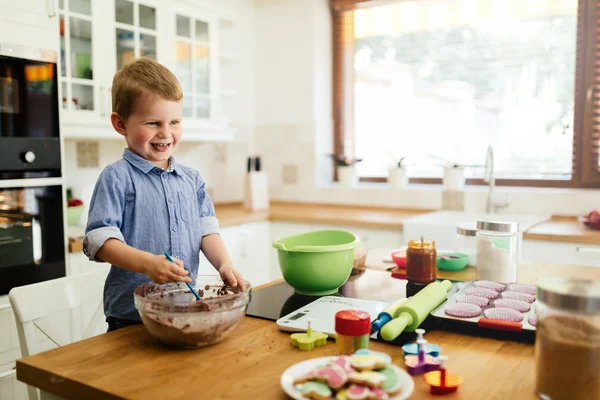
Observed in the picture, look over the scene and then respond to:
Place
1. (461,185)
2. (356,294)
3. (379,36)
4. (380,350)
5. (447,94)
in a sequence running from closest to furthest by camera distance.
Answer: (380,350) < (356,294) < (461,185) < (447,94) < (379,36)

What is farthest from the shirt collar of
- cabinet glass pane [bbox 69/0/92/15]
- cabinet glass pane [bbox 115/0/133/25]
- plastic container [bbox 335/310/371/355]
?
cabinet glass pane [bbox 115/0/133/25]

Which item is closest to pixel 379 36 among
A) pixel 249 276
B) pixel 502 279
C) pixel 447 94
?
pixel 447 94

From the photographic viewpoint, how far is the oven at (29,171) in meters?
2.03

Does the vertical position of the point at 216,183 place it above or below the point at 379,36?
below

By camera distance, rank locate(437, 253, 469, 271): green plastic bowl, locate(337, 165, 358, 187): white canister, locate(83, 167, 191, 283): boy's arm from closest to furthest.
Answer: locate(83, 167, 191, 283): boy's arm
locate(437, 253, 469, 271): green plastic bowl
locate(337, 165, 358, 187): white canister

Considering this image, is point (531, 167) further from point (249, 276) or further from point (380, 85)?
point (249, 276)

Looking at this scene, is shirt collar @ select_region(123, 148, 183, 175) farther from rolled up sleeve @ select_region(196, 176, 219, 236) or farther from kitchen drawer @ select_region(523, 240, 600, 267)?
kitchen drawer @ select_region(523, 240, 600, 267)

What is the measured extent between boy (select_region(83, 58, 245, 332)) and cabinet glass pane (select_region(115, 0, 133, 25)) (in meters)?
1.59

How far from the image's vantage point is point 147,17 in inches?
112

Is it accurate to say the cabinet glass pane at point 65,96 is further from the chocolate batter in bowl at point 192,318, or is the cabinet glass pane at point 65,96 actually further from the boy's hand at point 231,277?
the chocolate batter in bowl at point 192,318

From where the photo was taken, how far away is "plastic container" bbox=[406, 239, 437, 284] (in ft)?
4.75

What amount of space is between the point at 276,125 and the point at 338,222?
1174 millimetres

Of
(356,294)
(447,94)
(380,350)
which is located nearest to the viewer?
(380,350)

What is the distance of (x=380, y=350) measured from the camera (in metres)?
1.00
